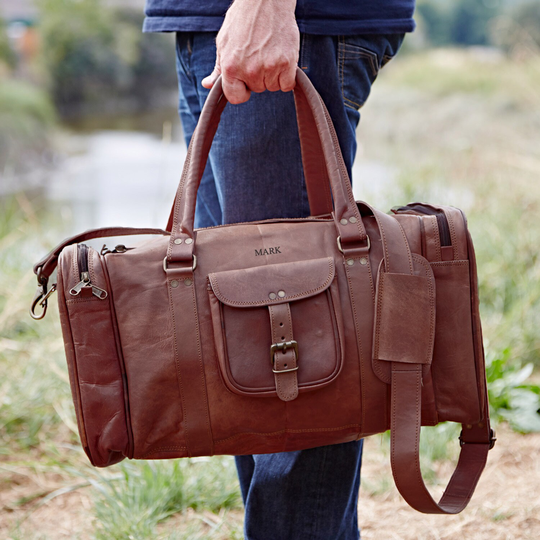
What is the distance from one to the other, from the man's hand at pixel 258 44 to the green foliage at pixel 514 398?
1714mm

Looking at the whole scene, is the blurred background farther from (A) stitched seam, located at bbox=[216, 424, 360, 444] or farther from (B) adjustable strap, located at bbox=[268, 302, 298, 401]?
(B) adjustable strap, located at bbox=[268, 302, 298, 401]

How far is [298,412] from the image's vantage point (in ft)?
3.43

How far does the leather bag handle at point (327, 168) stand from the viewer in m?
1.06

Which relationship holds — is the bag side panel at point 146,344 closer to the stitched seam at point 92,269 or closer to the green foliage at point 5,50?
the stitched seam at point 92,269

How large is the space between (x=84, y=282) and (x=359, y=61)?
70 centimetres

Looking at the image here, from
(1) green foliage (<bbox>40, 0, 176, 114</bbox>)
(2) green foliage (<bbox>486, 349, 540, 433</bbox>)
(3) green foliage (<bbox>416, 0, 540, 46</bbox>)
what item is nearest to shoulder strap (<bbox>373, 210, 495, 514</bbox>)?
(2) green foliage (<bbox>486, 349, 540, 433</bbox>)

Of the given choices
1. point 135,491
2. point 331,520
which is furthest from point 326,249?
point 135,491

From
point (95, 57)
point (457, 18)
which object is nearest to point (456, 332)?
point (95, 57)

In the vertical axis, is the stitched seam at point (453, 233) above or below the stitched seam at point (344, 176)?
below

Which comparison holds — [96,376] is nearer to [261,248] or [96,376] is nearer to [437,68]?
[261,248]

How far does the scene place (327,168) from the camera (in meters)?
1.08

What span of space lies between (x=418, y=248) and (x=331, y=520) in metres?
0.66

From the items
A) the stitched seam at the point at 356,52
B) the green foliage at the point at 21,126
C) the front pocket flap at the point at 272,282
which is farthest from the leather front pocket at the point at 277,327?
the green foliage at the point at 21,126

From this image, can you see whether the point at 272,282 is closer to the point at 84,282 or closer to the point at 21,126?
the point at 84,282
